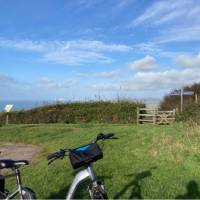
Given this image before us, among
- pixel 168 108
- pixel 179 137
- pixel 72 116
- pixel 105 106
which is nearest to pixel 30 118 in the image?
pixel 72 116

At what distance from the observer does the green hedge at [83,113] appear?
28.8m

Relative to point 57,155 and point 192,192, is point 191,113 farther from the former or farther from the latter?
point 57,155

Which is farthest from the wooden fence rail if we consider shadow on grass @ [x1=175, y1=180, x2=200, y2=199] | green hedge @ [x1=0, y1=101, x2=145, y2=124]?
shadow on grass @ [x1=175, y1=180, x2=200, y2=199]

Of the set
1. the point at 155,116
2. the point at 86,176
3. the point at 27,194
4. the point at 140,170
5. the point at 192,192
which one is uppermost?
the point at 155,116

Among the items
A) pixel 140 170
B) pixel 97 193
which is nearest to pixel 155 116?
pixel 140 170

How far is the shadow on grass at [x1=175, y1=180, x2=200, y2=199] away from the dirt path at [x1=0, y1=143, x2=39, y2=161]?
5453 millimetres

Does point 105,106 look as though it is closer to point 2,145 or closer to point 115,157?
point 2,145

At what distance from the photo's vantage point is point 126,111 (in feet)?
94.7

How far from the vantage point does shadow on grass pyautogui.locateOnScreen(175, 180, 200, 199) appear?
6213 millimetres

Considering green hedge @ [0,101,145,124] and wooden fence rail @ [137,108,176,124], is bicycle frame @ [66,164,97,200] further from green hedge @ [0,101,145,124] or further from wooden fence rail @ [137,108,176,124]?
green hedge @ [0,101,145,124]

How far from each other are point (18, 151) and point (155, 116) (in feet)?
52.6

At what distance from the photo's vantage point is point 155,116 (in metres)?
27.3

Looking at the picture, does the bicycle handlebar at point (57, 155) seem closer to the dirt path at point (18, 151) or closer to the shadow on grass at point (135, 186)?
the shadow on grass at point (135, 186)

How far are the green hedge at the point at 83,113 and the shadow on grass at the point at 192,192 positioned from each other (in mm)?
21641
